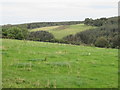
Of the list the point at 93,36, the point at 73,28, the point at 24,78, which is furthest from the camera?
the point at 73,28

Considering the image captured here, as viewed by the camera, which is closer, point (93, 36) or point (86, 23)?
point (93, 36)

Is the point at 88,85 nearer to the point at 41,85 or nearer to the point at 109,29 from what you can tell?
the point at 41,85

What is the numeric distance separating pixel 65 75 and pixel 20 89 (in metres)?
3.57

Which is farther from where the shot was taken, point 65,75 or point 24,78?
point 65,75

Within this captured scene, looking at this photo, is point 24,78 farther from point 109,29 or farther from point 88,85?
point 109,29

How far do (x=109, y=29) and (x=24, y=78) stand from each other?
80.3 m

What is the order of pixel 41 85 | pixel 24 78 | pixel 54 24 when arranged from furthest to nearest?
pixel 54 24 < pixel 24 78 < pixel 41 85

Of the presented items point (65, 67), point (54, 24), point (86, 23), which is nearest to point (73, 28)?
point (86, 23)

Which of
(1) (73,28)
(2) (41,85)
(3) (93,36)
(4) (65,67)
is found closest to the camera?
(2) (41,85)

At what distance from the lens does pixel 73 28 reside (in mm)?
115500

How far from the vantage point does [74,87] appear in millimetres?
9992

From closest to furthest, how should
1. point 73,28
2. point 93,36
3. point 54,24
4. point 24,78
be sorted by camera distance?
1. point 24,78
2. point 93,36
3. point 73,28
4. point 54,24

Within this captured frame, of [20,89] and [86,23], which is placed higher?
[86,23]

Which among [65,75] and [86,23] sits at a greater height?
[86,23]
